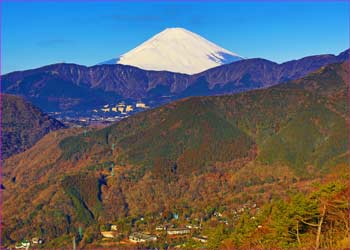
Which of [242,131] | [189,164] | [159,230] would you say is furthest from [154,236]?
[242,131]

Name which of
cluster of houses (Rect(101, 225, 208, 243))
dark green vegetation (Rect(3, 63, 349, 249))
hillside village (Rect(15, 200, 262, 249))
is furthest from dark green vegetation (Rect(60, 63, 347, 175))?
cluster of houses (Rect(101, 225, 208, 243))

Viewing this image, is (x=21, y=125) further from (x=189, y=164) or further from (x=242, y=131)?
(x=189, y=164)

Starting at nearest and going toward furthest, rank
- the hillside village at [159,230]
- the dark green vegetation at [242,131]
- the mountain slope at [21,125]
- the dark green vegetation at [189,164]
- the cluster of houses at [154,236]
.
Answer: the hillside village at [159,230] < the cluster of houses at [154,236] < the dark green vegetation at [189,164] < the dark green vegetation at [242,131] < the mountain slope at [21,125]

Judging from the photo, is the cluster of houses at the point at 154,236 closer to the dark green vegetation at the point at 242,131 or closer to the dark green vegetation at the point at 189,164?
the dark green vegetation at the point at 189,164

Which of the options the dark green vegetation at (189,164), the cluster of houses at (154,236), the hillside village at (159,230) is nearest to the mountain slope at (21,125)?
the dark green vegetation at (189,164)

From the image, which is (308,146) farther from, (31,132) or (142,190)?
(31,132)

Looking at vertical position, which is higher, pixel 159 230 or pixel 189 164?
pixel 189 164
